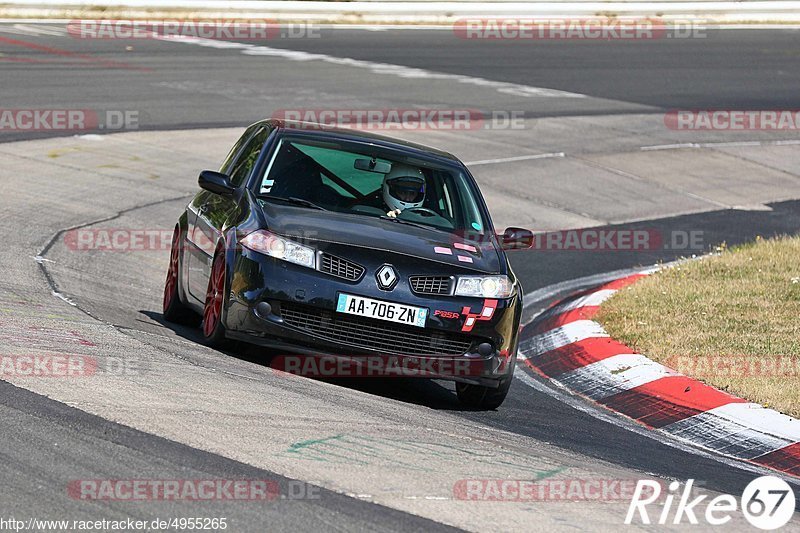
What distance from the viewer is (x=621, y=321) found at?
1030cm

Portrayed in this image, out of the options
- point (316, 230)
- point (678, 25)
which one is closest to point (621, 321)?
point (316, 230)

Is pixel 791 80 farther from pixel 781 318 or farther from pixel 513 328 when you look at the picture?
pixel 513 328

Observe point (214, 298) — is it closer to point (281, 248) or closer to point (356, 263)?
point (281, 248)

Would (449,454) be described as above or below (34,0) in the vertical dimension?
below

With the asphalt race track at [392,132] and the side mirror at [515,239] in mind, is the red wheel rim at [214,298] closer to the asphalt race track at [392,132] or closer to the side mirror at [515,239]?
the asphalt race track at [392,132]

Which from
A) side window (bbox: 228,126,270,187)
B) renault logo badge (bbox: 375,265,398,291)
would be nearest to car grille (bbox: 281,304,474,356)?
renault logo badge (bbox: 375,265,398,291)

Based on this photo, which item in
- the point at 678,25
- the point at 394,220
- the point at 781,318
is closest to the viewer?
the point at 394,220

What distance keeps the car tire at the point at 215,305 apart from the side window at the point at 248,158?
87 centimetres

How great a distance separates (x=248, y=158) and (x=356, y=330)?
2036mm

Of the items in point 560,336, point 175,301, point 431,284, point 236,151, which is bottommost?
point 560,336

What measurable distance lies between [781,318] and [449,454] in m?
4.87

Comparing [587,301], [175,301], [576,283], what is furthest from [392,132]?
[175,301]

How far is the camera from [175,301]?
9258 millimetres

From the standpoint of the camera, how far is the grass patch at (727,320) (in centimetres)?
867
